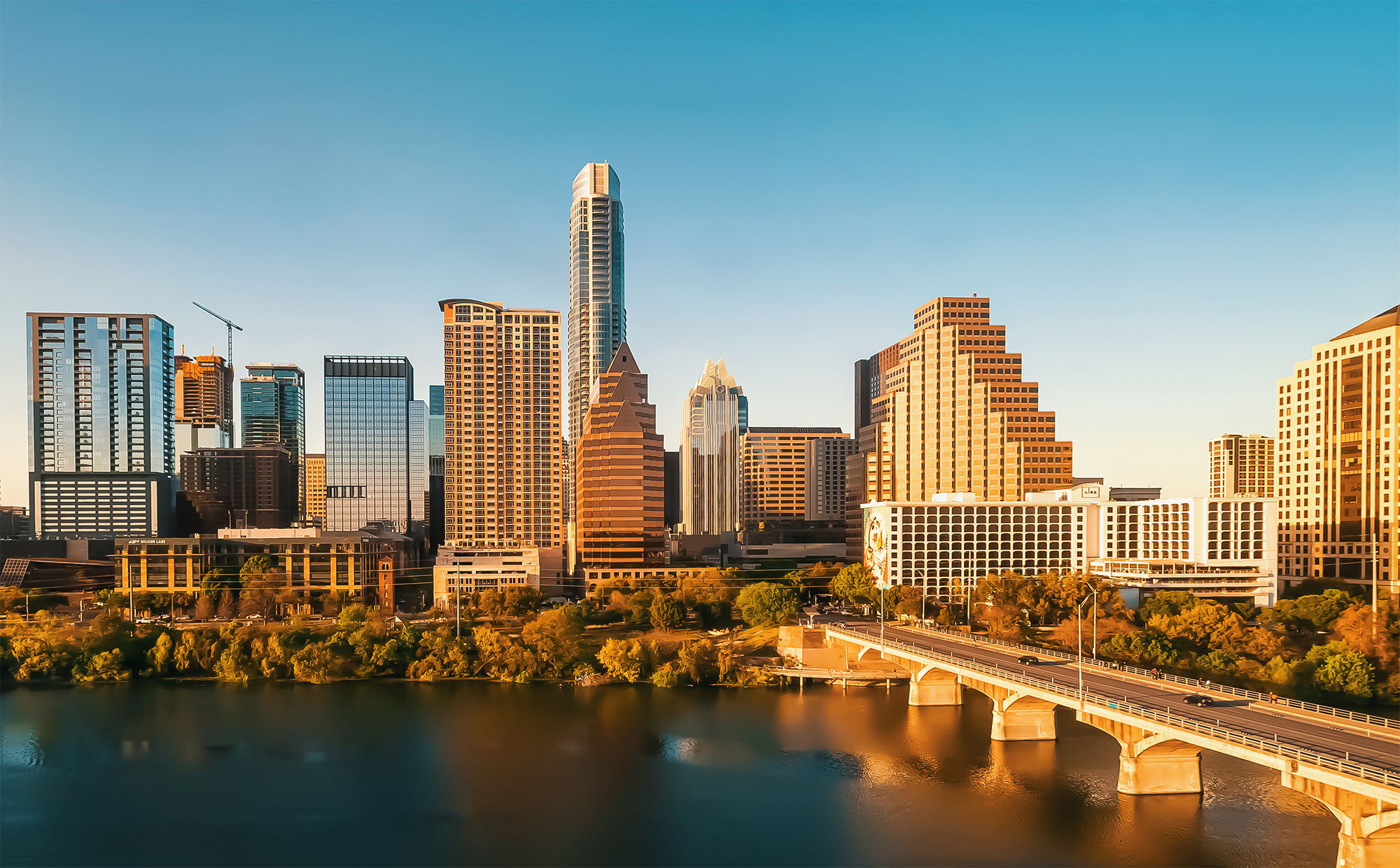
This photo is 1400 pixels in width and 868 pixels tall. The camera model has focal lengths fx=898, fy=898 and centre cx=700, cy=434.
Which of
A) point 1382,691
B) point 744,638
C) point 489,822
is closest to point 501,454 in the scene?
point 744,638

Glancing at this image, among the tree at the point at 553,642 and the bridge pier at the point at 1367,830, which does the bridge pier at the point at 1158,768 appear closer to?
the bridge pier at the point at 1367,830

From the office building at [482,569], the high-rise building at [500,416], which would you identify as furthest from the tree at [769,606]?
the high-rise building at [500,416]

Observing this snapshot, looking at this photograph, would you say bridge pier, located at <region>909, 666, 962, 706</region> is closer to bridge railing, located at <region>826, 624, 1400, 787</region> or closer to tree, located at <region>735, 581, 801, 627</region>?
bridge railing, located at <region>826, 624, 1400, 787</region>

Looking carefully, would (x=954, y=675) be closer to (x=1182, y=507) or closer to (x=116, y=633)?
(x=1182, y=507)

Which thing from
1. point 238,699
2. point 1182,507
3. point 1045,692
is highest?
point 1182,507

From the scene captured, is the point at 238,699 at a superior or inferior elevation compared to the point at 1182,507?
inferior

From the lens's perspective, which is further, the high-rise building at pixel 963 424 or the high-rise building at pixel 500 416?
the high-rise building at pixel 500 416
